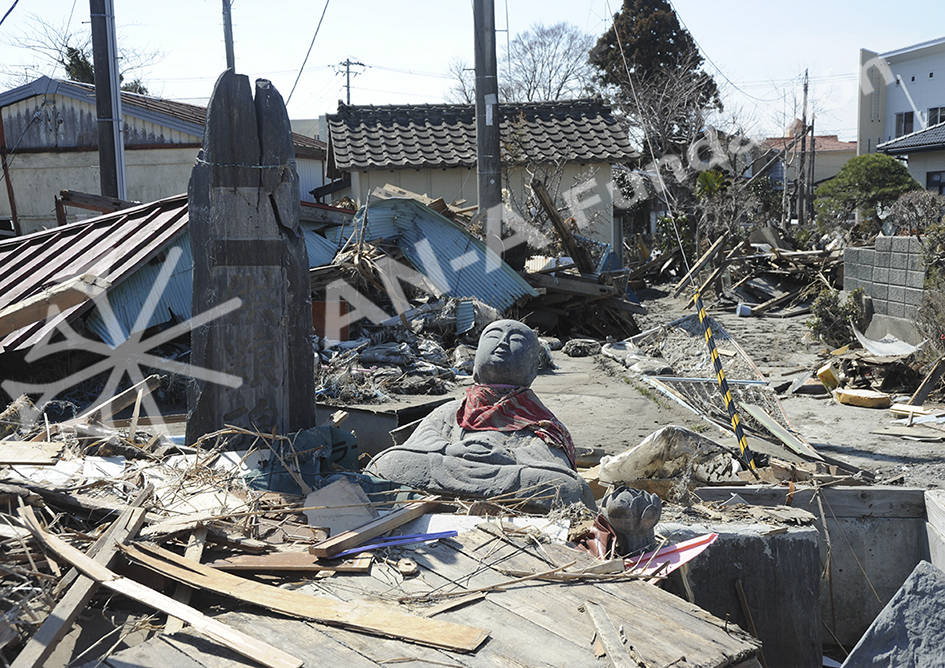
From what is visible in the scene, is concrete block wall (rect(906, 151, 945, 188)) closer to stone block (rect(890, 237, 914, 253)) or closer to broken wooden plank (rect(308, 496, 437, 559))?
stone block (rect(890, 237, 914, 253))

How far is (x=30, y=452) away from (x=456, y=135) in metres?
14.2

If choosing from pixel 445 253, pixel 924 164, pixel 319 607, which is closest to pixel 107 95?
pixel 445 253

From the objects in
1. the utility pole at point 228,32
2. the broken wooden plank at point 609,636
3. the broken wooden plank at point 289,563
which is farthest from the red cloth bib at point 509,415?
the utility pole at point 228,32

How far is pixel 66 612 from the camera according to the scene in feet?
9.46

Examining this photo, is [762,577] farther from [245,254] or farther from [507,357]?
[245,254]

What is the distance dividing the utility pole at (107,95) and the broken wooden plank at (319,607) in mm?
11093

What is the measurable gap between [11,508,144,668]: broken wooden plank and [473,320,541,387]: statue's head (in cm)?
268

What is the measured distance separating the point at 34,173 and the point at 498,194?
13653 millimetres

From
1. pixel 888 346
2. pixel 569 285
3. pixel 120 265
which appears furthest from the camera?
pixel 569 285

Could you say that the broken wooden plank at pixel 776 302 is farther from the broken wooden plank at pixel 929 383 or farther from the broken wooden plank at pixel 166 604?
the broken wooden plank at pixel 166 604

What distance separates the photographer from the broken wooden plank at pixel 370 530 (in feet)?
12.3

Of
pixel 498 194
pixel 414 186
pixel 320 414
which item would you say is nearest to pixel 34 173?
pixel 414 186

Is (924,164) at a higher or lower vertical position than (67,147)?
lower

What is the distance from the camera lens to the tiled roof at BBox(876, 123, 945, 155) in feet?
78.7
